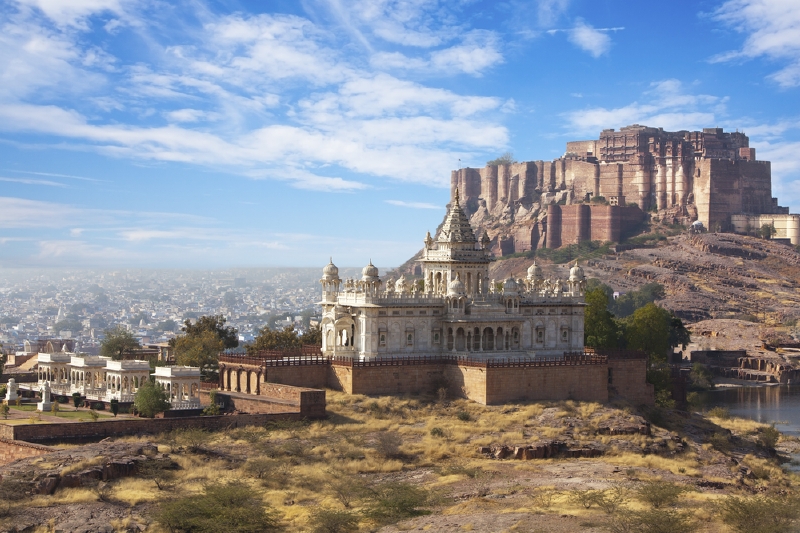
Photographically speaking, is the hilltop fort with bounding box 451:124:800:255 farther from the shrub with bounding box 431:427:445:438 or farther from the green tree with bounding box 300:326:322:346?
the shrub with bounding box 431:427:445:438

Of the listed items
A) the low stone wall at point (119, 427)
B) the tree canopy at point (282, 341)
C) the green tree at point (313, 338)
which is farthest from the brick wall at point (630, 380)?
the low stone wall at point (119, 427)

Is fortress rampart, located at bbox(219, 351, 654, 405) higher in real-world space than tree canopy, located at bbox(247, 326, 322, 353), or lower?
lower

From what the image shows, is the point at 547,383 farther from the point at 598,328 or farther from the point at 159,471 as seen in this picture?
the point at 159,471

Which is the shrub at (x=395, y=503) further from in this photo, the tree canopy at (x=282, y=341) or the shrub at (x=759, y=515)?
the tree canopy at (x=282, y=341)

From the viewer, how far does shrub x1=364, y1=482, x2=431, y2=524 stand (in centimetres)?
3691

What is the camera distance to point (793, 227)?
154m

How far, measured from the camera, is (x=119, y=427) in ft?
153

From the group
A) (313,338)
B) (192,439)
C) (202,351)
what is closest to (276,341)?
(313,338)

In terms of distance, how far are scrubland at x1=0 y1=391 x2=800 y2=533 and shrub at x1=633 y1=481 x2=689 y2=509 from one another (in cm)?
7

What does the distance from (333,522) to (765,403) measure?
60.3 metres

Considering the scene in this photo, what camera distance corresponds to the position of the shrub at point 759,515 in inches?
1276

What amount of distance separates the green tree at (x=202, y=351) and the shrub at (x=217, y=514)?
2729 centimetres

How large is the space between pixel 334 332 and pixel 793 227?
10885 cm

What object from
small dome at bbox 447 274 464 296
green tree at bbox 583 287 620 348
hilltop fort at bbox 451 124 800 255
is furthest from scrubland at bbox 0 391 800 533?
hilltop fort at bbox 451 124 800 255
